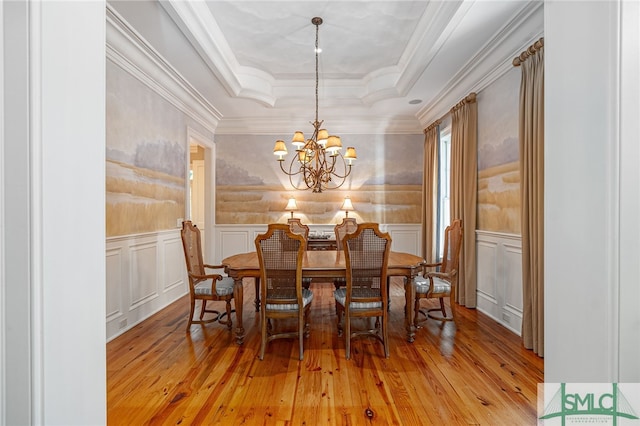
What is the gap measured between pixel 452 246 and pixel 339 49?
8.97ft

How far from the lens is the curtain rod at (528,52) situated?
278 centimetres

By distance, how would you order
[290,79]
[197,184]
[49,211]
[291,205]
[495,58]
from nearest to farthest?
1. [49,211]
2. [495,58]
3. [290,79]
4. [291,205]
5. [197,184]

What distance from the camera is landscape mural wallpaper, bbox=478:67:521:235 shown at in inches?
133

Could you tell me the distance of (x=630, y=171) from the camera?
67 cm

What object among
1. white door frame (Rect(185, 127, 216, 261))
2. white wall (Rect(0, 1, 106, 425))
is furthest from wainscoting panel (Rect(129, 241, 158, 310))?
white wall (Rect(0, 1, 106, 425))

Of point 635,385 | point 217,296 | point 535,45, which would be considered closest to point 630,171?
point 635,385

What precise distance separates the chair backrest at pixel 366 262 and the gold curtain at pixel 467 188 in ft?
6.26

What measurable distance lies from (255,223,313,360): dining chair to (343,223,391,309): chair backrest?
42 centimetres

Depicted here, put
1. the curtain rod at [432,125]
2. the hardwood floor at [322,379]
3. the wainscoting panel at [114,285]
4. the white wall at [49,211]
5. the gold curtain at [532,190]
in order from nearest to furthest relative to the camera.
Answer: the white wall at [49,211]
the hardwood floor at [322,379]
the gold curtain at [532,190]
the wainscoting panel at [114,285]
the curtain rod at [432,125]

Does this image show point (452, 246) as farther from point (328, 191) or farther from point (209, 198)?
point (209, 198)

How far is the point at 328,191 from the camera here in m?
6.33

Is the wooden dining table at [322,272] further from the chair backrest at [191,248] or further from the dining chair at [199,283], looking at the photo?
the chair backrest at [191,248]

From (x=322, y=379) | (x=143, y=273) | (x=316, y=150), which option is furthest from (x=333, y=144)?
(x=143, y=273)

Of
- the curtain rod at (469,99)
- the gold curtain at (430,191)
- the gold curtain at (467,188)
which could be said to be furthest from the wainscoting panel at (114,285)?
the gold curtain at (430,191)
